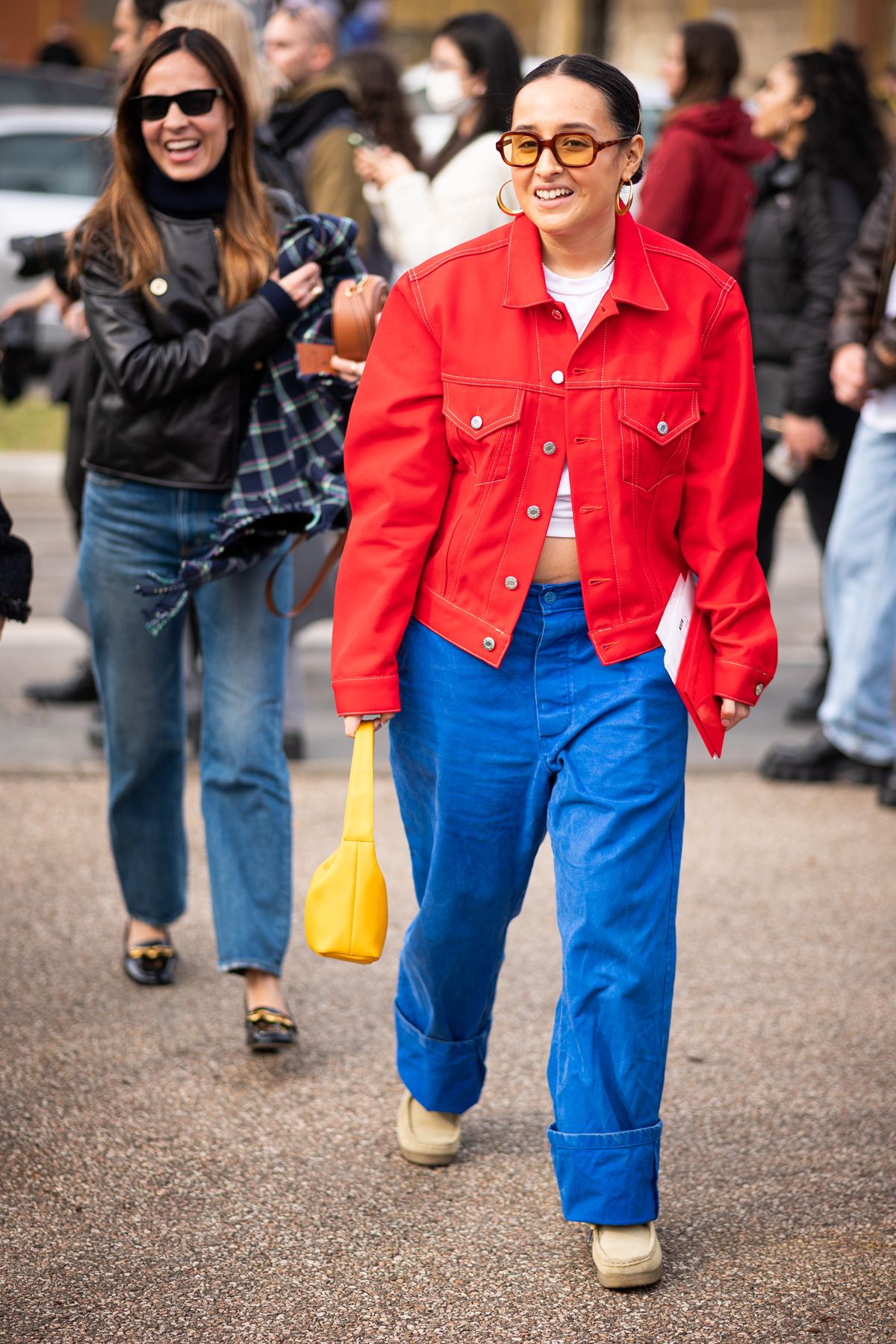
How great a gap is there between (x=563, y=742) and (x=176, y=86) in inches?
73.1

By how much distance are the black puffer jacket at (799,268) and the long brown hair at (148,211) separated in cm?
284

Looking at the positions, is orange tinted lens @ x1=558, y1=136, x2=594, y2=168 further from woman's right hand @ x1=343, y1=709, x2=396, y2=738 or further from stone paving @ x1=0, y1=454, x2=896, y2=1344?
stone paving @ x1=0, y1=454, x2=896, y2=1344

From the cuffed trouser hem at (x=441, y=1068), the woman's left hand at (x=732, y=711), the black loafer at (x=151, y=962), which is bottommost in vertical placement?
the black loafer at (x=151, y=962)

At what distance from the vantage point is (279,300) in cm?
382

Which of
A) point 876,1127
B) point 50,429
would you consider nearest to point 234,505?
point 876,1127

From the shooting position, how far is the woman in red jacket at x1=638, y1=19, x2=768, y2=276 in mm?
6148

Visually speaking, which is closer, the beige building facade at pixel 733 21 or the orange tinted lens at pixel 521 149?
the orange tinted lens at pixel 521 149

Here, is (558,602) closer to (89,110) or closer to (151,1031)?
(151,1031)

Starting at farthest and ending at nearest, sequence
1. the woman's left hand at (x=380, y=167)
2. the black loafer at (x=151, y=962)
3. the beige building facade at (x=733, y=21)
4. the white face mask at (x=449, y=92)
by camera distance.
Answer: the beige building facade at (x=733, y=21) → the white face mask at (x=449, y=92) → the woman's left hand at (x=380, y=167) → the black loafer at (x=151, y=962)

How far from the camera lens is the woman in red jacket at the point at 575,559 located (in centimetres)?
292

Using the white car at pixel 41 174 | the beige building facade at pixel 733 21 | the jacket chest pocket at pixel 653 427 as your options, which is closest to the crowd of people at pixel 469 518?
the jacket chest pocket at pixel 653 427

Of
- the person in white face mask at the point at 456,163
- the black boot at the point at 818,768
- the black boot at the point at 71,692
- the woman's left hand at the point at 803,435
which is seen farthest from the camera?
the black boot at the point at 71,692

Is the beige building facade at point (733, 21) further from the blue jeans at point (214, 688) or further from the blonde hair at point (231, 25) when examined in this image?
the blue jeans at point (214, 688)

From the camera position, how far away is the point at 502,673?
9.89 ft
